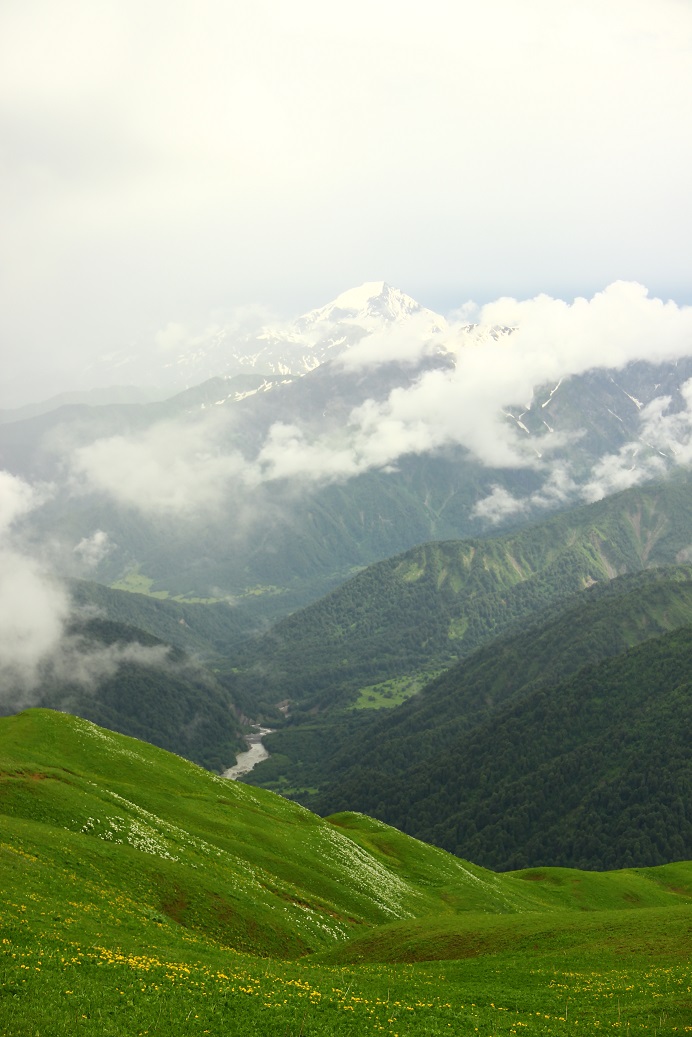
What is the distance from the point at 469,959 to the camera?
2484 inches

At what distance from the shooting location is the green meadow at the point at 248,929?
1499 inches

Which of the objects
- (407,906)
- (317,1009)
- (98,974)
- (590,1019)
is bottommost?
(407,906)

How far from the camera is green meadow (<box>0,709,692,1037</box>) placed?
38.1 meters

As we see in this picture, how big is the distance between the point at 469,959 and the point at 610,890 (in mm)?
98290

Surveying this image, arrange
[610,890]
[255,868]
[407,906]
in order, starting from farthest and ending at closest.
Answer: [610,890] → [407,906] → [255,868]

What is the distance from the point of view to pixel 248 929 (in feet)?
221

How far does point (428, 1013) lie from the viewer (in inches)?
1654

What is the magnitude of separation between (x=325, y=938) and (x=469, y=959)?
1953 centimetres

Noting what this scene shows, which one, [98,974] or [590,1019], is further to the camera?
[590,1019]

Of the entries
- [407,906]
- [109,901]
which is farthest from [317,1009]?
[407,906]

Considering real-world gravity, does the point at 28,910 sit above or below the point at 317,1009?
above

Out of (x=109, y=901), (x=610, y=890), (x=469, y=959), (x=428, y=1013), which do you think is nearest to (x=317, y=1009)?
(x=428, y=1013)

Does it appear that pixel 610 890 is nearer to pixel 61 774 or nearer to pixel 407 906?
pixel 407 906

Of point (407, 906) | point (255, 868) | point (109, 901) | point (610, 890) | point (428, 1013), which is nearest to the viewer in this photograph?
point (428, 1013)
